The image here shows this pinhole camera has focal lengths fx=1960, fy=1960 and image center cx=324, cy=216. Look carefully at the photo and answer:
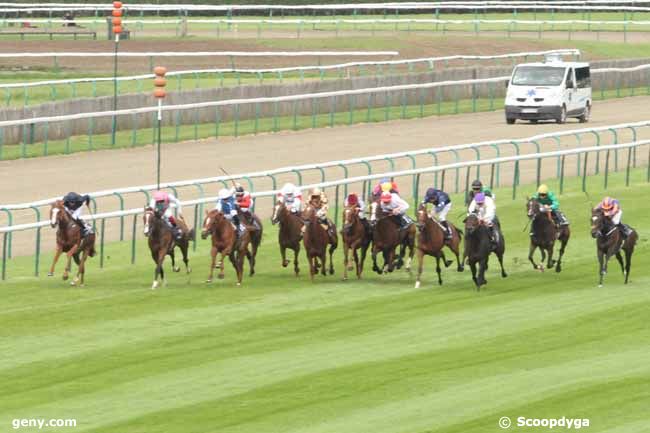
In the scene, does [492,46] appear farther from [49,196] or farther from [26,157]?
[49,196]

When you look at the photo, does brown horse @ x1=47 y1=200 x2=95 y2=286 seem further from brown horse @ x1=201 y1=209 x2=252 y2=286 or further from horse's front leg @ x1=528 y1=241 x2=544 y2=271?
horse's front leg @ x1=528 y1=241 x2=544 y2=271

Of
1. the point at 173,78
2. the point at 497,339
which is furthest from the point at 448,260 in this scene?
the point at 173,78

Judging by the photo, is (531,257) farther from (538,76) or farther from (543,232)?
(538,76)

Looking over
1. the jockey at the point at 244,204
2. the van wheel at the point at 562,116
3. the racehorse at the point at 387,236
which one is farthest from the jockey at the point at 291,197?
the van wheel at the point at 562,116

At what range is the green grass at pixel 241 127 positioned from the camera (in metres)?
41.7

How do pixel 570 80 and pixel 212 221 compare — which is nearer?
pixel 212 221

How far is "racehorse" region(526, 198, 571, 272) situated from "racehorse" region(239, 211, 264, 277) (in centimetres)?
366

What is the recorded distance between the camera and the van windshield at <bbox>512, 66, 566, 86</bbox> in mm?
48125

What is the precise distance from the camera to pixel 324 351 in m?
20.8

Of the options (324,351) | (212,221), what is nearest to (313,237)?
(212,221)

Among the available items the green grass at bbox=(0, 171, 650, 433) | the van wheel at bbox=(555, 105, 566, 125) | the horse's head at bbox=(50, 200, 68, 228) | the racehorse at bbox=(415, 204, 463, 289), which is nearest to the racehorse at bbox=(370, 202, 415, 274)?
the green grass at bbox=(0, 171, 650, 433)

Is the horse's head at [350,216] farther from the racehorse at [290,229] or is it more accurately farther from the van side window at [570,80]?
the van side window at [570,80]

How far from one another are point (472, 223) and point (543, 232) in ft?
6.93

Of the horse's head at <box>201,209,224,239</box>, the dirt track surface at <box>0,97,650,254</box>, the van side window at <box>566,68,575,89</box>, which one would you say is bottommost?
the dirt track surface at <box>0,97,650,254</box>
